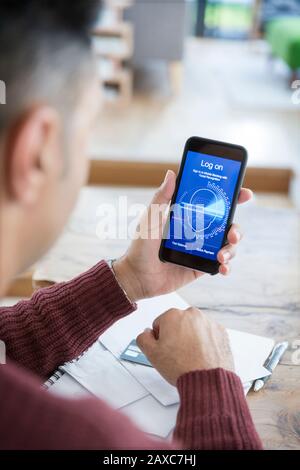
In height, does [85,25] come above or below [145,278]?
above

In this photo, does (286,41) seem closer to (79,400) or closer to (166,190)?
(166,190)

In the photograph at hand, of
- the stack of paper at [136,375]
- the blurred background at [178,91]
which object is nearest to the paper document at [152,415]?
the stack of paper at [136,375]

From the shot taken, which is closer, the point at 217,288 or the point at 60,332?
the point at 60,332

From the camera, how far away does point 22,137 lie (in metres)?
0.54

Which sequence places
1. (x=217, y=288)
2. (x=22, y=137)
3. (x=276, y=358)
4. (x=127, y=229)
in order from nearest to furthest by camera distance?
(x=22, y=137) → (x=276, y=358) → (x=217, y=288) → (x=127, y=229)

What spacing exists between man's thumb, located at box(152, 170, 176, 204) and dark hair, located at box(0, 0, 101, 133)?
378mm

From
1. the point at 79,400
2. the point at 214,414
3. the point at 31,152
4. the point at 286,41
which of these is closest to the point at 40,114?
the point at 31,152

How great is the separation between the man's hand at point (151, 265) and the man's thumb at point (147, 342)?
0.39ft

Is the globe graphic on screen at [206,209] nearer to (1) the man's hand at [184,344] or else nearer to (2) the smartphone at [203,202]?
(2) the smartphone at [203,202]

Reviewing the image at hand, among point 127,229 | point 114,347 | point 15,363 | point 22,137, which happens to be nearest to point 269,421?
point 114,347

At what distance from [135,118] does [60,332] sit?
305 centimetres

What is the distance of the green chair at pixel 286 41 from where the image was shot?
440 cm

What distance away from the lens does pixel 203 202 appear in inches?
37.4
